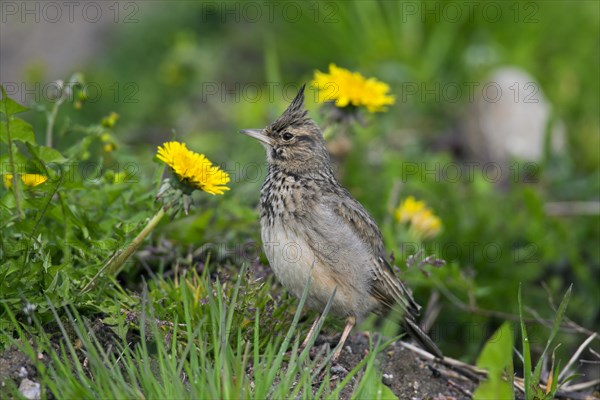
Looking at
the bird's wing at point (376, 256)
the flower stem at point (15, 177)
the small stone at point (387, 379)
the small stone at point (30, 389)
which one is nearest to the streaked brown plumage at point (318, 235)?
the bird's wing at point (376, 256)

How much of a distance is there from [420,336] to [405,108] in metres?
4.55

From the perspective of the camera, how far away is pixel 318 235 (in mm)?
4793

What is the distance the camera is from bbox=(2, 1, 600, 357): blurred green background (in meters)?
6.61

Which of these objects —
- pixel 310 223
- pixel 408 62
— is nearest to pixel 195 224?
pixel 310 223

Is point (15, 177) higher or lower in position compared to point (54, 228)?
higher

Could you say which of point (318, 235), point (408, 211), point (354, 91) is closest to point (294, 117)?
point (354, 91)

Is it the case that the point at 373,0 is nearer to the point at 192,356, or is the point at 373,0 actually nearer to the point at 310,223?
the point at 310,223

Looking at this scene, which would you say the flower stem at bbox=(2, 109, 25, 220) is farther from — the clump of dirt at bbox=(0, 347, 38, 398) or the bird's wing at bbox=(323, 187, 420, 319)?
the bird's wing at bbox=(323, 187, 420, 319)

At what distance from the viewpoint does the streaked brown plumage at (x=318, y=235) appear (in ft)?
15.4

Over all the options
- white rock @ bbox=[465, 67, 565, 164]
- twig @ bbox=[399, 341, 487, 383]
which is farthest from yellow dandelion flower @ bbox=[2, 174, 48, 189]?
white rock @ bbox=[465, 67, 565, 164]

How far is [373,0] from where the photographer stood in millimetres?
9969

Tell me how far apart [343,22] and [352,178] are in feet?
11.3

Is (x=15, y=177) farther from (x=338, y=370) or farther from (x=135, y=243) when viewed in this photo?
(x=338, y=370)

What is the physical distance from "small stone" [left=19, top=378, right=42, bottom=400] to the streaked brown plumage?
142cm
